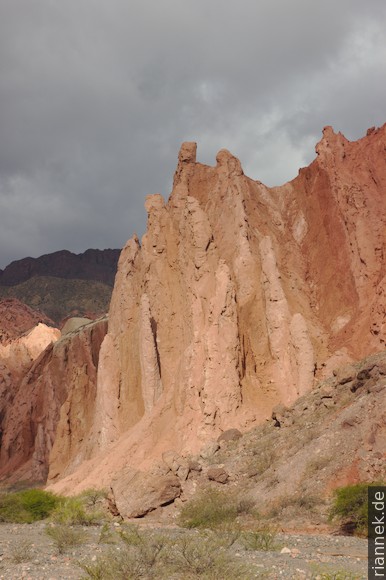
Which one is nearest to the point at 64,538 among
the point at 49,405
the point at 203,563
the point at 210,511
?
the point at 203,563

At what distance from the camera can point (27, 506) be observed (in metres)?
23.1

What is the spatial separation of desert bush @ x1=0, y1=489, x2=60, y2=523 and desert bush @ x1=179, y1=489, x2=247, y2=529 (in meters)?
6.26

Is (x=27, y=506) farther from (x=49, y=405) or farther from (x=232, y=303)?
(x=49, y=405)

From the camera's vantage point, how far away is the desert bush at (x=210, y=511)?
17594 mm

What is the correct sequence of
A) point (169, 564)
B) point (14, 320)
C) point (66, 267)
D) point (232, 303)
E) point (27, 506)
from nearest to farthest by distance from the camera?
1. point (169, 564)
2. point (27, 506)
3. point (232, 303)
4. point (14, 320)
5. point (66, 267)

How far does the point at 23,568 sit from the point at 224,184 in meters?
29.2

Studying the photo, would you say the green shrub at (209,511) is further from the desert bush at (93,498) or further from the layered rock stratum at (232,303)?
the desert bush at (93,498)

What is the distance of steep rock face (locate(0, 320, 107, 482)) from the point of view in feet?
164

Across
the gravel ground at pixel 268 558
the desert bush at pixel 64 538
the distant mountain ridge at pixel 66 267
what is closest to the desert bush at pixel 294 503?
the gravel ground at pixel 268 558

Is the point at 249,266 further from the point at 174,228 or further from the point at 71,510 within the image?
the point at 71,510

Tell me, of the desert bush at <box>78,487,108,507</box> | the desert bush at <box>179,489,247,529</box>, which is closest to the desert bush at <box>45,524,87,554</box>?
the desert bush at <box>179,489,247,529</box>

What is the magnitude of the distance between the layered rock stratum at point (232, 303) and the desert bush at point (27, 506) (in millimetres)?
2920

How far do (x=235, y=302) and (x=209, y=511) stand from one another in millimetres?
14001

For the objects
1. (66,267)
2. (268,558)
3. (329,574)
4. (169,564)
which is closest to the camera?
(329,574)
